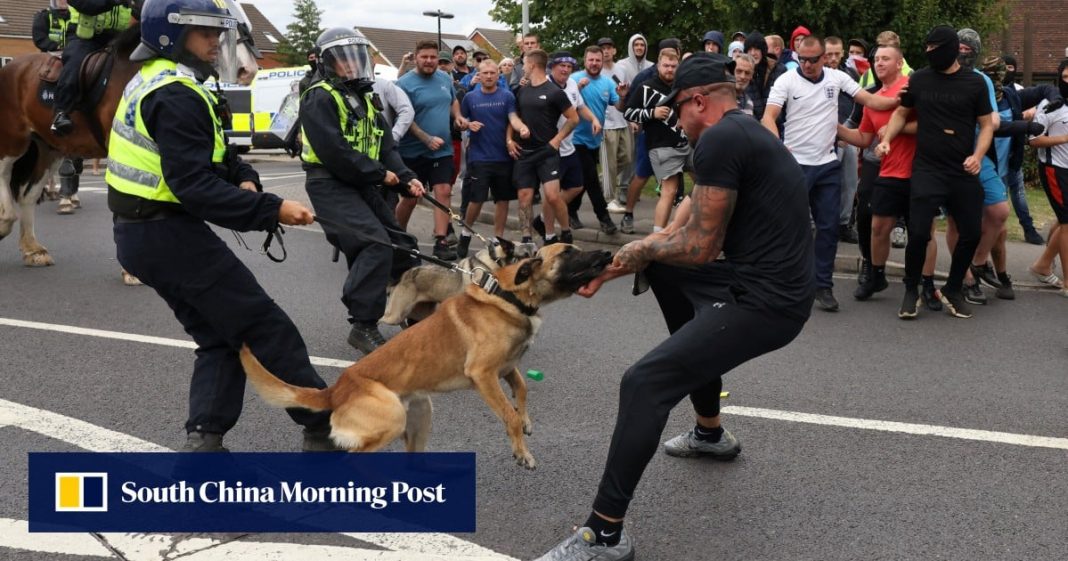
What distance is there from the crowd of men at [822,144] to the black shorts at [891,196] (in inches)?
0.4

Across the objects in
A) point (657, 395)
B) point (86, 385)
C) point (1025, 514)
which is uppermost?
point (657, 395)

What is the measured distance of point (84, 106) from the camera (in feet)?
27.5

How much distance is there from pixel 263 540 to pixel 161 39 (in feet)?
6.61

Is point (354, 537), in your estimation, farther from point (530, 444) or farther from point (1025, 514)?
point (1025, 514)

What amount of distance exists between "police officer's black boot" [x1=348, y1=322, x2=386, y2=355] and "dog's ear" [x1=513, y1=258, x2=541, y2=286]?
Result: 6.88 feet

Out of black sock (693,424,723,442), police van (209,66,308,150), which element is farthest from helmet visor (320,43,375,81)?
police van (209,66,308,150)

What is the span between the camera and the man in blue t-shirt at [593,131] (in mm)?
11273

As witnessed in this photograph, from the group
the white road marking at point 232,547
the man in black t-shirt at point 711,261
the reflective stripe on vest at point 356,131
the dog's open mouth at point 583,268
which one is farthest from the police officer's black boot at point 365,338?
the man in black t-shirt at point 711,261

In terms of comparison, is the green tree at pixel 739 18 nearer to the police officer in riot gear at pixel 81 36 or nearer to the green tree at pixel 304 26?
the police officer in riot gear at pixel 81 36

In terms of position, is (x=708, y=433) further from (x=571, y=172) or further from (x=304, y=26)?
(x=304, y=26)

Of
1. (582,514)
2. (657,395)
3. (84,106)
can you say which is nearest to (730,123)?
(657,395)

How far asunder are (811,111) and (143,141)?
18.3ft

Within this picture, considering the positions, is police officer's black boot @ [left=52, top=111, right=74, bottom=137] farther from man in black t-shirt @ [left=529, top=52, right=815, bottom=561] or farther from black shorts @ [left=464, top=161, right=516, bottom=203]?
man in black t-shirt @ [left=529, top=52, right=815, bottom=561]

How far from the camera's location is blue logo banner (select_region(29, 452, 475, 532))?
391 centimetres
